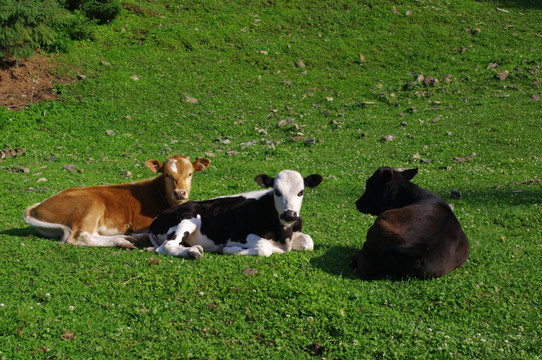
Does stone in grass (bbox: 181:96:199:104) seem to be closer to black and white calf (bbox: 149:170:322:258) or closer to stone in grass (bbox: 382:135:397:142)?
stone in grass (bbox: 382:135:397:142)

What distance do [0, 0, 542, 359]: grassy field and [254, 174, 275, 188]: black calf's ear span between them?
1497 millimetres

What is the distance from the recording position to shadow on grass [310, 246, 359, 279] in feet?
29.0

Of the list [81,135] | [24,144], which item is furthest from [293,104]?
[24,144]

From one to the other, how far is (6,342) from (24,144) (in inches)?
540

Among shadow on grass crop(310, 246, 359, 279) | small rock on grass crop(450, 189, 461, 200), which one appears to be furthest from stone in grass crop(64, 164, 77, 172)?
small rock on grass crop(450, 189, 461, 200)

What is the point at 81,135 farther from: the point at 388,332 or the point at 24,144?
the point at 388,332

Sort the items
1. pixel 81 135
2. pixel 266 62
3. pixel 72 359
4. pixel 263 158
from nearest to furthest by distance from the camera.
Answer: pixel 72 359
pixel 263 158
pixel 81 135
pixel 266 62

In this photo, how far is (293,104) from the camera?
24281mm

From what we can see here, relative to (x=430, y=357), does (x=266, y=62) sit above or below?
below

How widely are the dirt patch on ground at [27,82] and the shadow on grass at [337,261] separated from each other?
15362mm

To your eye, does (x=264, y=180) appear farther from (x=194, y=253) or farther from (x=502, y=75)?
(x=502, y=75)

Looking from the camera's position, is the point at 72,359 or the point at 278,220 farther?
the point at 278,220

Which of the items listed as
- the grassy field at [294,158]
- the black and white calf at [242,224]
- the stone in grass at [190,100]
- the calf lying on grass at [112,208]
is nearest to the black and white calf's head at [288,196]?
the black and white calf at [242,224]

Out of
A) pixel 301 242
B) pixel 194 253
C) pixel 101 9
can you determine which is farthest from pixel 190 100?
pixel 194 253
